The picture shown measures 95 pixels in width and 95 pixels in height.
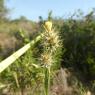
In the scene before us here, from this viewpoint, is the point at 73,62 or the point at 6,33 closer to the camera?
the point at 73,62

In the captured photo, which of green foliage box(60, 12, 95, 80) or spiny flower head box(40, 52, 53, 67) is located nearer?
spiny flower head box(40, 52, 53, 67)

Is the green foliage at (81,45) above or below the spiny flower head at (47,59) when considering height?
above

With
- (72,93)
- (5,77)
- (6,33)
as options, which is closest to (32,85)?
(5,77)

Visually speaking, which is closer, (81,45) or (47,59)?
(47,59)

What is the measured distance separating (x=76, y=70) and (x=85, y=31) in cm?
131

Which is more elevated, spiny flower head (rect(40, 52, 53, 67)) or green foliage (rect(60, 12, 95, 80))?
green foliage (rect(60, 12, 95, 80))

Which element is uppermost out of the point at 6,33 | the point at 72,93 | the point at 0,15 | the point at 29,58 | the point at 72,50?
the point at 0,15

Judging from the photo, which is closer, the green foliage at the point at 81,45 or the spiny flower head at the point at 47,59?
the spiny flower head at the point at 47,59

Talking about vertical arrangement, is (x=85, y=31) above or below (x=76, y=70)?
above

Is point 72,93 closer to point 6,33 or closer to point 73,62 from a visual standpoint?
point 73,62

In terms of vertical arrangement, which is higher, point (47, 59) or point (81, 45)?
point (81, 45)

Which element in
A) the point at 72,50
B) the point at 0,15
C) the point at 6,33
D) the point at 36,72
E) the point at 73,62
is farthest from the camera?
the point at 0,15

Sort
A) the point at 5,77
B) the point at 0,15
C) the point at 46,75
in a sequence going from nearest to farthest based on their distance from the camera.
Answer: the point at 46,75
the point at 5,77
the point at 0,15

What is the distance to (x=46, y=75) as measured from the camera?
1.46 meters
